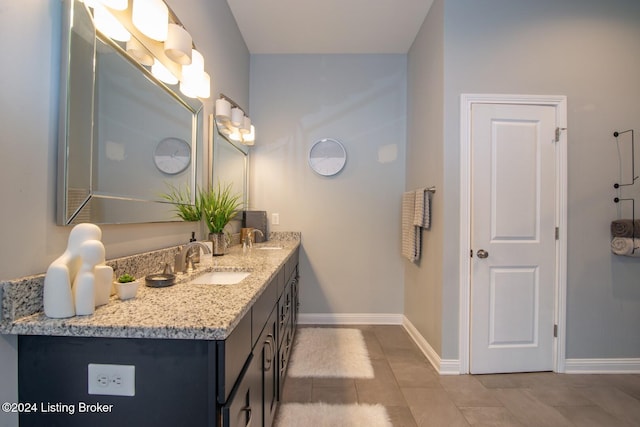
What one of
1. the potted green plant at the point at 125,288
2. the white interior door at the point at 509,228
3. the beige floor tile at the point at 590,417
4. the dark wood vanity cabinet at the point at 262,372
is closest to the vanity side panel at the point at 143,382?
the dark wood vanity cabinet at the point at 262,372

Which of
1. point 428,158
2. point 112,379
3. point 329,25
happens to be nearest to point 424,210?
point 428,158

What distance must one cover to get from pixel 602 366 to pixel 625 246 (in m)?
0.90

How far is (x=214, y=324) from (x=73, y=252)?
464mm

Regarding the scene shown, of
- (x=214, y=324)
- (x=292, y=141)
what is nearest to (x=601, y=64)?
(x=292, y=141)

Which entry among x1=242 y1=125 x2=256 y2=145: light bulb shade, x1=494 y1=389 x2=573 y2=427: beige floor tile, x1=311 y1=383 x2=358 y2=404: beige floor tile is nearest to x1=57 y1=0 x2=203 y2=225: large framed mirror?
x1=242 y1=125 x2=256 y2=145: light bulb shade

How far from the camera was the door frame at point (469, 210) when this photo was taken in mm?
2080

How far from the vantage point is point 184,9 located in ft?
5.40

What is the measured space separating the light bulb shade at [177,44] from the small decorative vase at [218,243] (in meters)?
1.03

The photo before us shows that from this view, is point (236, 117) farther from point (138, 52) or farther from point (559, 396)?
point (559, 396)

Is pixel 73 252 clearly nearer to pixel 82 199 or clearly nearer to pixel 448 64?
pixel 82 199

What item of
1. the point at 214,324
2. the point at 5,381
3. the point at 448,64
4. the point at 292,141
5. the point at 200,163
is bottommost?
the point at 5,381

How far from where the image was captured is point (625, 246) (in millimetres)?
2014

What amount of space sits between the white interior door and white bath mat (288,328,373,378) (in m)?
0.83

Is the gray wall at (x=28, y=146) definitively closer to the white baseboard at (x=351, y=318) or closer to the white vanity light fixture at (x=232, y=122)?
the white vanity light fixture at (x=232, y=122)
